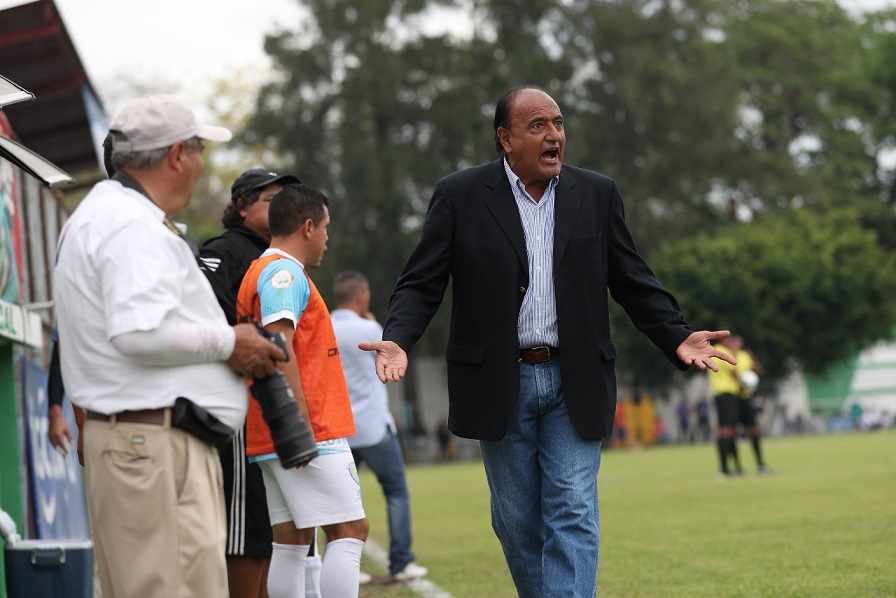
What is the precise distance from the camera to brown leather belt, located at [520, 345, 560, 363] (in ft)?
18.2

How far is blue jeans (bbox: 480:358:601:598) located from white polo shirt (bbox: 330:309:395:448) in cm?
456

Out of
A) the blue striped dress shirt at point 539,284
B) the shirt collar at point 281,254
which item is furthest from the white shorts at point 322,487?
the blue striped dress shirt at point 539,284

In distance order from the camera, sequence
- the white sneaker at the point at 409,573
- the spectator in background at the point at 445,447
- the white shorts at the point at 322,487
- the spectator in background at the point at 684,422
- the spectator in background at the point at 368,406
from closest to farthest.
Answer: the white shorts at the point at 322,487 → the white sneaker at the point at 409,573 → the spectator in background at the point at 368,406 → the spectator in background at the point at 445,447 → the spectator in background at the point at 684,422

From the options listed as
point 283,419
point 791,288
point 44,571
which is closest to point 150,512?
point 283,419

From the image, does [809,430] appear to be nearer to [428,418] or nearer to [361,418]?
[428,418]

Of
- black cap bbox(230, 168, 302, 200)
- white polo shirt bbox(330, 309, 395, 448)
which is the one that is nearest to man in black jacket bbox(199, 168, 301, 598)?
black cap bbox(230, 168, 302, 200)

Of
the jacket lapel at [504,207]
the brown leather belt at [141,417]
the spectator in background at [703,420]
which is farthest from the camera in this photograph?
the spectator in background at [703,420]

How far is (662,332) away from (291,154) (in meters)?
40.6

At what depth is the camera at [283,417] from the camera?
436 cm

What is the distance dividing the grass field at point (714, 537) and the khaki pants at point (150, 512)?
4.58 m

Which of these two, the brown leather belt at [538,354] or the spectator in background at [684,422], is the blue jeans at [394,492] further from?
the spectator in background at [684,422]

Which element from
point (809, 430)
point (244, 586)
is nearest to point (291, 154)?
point (809, 430)

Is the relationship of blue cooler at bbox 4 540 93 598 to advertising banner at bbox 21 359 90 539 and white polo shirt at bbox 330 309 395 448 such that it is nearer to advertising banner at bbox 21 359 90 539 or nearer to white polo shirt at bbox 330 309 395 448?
advertising banner at bbox 21 359 90 539

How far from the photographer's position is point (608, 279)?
5.88 m
